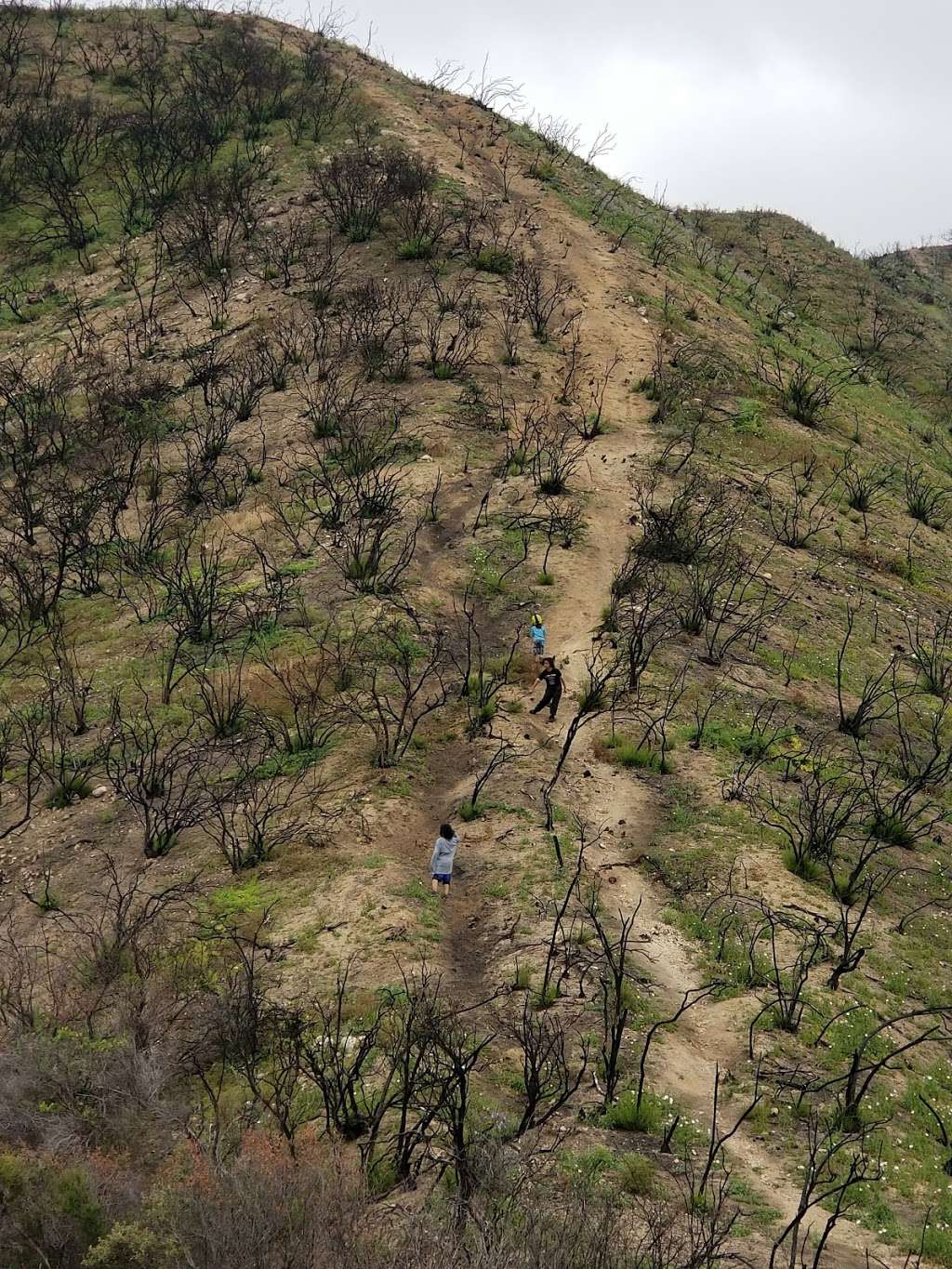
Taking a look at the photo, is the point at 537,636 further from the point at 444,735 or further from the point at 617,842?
the point at 617,842

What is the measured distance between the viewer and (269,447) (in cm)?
1759

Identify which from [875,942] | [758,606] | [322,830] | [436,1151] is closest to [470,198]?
[758,606]

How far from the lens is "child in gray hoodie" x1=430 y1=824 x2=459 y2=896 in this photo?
8.95 m

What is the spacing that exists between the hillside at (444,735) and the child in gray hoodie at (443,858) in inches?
7.0

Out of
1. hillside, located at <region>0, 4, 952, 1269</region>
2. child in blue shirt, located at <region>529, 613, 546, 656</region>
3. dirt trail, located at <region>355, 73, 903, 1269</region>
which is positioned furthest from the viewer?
child in blue shirt, located at <region>529, 613, 546, 656</region>

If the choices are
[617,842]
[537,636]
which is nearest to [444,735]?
[537,636]

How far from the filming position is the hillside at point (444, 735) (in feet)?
19.5

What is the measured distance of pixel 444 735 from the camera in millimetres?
11500

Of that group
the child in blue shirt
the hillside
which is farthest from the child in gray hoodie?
the child in blue shirt

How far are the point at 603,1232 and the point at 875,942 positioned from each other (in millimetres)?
4717

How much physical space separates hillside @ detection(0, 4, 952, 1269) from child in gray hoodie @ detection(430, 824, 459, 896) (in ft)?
0.59

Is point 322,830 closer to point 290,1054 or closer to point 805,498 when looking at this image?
point 290,1054

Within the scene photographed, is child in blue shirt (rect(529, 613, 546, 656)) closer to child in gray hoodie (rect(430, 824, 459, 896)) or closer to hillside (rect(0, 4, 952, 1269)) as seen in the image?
hillside (rect(0, 4, 952, 1269))

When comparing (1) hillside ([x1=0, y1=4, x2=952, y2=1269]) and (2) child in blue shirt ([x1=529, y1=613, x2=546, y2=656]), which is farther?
(2) child in blue shirt ([x1=529, y1=613, x2=546, y2=656])
